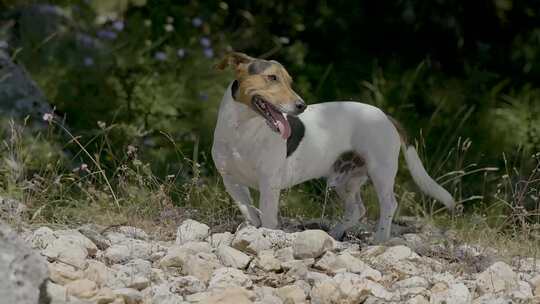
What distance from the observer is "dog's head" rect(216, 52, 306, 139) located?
17.8 ft

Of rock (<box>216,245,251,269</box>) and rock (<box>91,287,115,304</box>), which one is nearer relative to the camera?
rock (<box>91,287,115,304</box>)

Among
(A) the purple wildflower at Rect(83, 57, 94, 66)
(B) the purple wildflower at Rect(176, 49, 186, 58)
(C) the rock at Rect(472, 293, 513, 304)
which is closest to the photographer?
(C) the rock at Rect(472, 293, 513, 304)

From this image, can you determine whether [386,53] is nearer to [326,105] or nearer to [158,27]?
[158,27]

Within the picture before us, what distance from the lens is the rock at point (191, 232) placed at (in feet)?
18.1

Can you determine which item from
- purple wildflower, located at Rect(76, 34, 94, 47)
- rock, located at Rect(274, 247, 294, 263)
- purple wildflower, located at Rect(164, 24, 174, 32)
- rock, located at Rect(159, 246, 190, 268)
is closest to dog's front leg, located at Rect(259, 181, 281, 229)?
rock, located at Rect(274, 247, 294, 263)

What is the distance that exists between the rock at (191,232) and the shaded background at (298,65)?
2.30 m

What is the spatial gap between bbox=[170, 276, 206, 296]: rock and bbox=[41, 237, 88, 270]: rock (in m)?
0.44

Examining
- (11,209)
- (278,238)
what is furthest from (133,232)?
(278,238)

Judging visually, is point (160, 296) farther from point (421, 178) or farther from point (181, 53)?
point (181, 53)

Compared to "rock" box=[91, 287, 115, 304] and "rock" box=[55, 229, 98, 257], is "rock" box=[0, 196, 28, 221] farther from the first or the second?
"rock" box=[91, 287, 115, 304]

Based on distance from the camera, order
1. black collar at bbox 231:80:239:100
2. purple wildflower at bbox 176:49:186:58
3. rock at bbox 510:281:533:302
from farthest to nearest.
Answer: purple wildflower at bbox 176:49:186:58, black collar at bbox 231:80:239:100, rock at bbox 510:281:533:302

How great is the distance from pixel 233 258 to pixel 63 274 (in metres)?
0.87

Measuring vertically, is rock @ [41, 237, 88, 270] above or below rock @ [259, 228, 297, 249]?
above

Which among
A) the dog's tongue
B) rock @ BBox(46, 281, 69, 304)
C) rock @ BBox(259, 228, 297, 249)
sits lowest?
rock @ BBox(259, 228, 297, 249)
